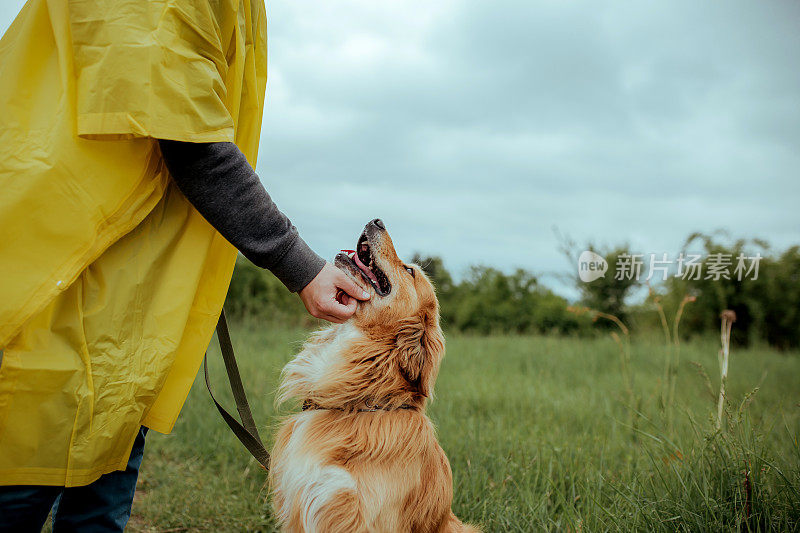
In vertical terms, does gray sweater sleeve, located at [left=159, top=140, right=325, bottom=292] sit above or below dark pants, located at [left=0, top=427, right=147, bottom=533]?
above

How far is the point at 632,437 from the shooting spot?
395cm

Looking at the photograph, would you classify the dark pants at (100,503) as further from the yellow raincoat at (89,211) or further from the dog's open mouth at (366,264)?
the dog's open mouth at (366,264)

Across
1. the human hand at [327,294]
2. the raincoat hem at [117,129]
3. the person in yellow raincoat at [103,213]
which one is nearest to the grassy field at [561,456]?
the human hand at [327,294]

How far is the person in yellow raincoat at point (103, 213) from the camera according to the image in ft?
4.18

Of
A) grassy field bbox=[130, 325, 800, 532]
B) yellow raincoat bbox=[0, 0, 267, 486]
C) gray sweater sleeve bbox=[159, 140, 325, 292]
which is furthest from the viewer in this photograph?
grassy field bbox=[130, 325, 800, 532]

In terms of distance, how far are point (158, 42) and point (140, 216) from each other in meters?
0.45

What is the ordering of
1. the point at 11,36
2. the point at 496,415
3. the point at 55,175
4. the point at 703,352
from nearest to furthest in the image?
the point at 55,175 → the point at 11,36 → the point at 496,415 → the point at 703,352

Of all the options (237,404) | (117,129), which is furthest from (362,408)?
(117,129)

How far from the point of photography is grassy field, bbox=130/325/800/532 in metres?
2.24

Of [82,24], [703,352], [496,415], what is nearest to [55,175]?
[82,24]

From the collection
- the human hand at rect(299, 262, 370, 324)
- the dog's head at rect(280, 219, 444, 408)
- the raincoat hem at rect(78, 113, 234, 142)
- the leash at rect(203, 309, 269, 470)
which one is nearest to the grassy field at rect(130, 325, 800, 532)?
the leash at rect(203, 309, 269, 470)

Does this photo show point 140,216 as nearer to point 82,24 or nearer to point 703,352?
point 82,24

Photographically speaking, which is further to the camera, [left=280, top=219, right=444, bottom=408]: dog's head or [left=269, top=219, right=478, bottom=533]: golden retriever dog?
[left=280, top=219, right=444, bottom=408]: dog's head

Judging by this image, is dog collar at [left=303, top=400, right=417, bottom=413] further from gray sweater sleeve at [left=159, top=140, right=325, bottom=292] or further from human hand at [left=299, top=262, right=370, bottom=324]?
gray sweater sleeve at [left=159, top=140, right=325, bottom=292]
